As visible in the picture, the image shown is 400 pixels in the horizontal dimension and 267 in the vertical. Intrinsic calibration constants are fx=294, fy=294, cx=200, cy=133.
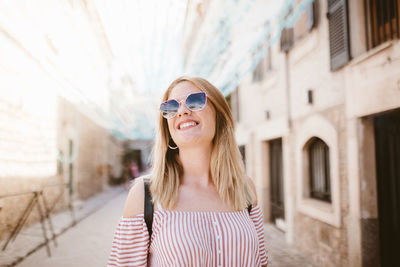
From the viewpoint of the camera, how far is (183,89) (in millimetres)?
1834

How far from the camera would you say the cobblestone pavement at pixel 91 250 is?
495 centimetres

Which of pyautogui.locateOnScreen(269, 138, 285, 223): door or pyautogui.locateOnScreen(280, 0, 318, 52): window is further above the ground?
pyautogui.locateOnScreen(280, 0, 318, 52): window

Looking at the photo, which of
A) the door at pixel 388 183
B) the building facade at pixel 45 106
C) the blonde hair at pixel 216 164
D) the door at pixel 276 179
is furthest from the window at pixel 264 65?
the blonde hair at pixel 216 164

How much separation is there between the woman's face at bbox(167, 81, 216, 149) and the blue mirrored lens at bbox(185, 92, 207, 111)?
0.08 ft

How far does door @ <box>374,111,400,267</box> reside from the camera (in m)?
3.72

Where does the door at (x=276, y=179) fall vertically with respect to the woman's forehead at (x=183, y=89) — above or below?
below

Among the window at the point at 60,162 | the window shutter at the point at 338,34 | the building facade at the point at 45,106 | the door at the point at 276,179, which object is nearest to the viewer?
the window shutter at the point at 338,34

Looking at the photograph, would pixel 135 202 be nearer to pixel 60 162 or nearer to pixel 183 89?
pixel 183 89

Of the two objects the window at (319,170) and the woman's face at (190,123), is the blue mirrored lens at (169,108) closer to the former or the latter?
the woman's face at (190,123)

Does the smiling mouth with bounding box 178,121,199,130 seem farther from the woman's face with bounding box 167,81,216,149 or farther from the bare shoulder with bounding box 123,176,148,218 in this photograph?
the bare shoulder with bounding box 123,176,148,218

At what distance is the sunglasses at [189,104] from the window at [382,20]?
2.93m

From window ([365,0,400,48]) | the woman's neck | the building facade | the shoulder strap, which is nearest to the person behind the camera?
the shoulder strap

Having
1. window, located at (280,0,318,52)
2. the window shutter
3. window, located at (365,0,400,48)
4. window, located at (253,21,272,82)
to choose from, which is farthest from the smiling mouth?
window, located at (253,21,272,82)

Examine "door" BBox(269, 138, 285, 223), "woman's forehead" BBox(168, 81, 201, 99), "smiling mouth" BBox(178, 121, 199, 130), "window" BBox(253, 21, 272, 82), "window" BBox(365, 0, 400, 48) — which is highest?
"window" BBox(253, 21, 272, 82)
